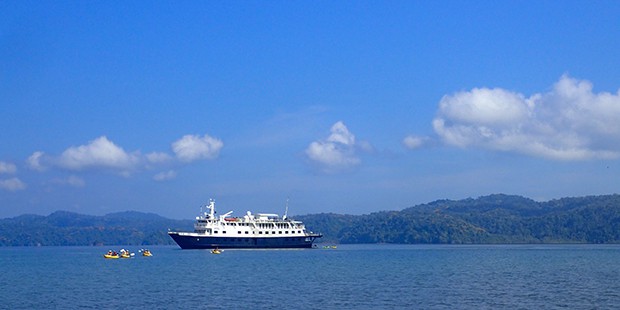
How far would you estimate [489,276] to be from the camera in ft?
260

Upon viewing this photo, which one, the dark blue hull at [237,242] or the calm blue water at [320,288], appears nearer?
the calm blue water at [320,288]

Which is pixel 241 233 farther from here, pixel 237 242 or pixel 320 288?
pixel 320 288

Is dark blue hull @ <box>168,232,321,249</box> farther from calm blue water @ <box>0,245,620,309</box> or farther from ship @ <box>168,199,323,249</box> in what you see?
calm blue water @ <box>0,245,620,309</box>

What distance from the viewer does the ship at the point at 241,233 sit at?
15950 centimetres

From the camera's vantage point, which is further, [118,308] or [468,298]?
[468,298]

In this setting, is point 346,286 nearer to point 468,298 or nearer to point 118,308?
point 468,298

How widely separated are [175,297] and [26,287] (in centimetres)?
2141

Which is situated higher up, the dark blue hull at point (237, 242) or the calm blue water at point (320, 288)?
the dark blue hull at point (237, 242)

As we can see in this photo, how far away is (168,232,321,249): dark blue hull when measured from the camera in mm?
159250

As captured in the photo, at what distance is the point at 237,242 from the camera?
161125 mm

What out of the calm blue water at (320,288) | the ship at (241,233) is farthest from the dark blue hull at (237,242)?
the calm blue water at (320,288)

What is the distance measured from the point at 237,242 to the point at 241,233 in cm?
212

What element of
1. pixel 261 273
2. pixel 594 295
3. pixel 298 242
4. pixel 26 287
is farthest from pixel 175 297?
pixel 298 242

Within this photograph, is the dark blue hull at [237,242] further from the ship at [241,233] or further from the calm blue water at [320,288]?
the calm blue water at [320,288]
